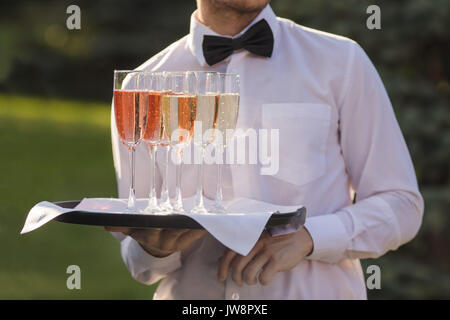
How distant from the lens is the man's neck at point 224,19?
3043mm

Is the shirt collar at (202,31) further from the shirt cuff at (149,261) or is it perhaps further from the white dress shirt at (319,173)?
the shirt cuff at (149,261)

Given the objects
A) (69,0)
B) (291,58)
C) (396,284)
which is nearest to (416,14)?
(396,284)

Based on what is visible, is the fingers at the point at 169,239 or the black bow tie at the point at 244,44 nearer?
the fingers at the point at 169,239

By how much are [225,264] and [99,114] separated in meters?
15.5

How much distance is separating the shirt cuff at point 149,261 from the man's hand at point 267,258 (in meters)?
0.27

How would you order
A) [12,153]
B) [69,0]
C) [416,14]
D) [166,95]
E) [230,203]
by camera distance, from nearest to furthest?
1. [166,95]
2. [230,203]
3. [416,14]
4. [12,153]
5. [69,0]

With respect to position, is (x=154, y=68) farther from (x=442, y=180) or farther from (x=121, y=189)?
(x=442, y=180)

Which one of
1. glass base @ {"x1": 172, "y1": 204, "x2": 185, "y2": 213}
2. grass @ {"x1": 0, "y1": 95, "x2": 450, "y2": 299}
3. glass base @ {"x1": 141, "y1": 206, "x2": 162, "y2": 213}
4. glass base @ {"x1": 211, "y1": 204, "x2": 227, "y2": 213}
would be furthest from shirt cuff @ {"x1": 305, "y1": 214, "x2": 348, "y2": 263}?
grass @ {"x1": 0, "y1": 95, "x2": 450, "y2": 299}

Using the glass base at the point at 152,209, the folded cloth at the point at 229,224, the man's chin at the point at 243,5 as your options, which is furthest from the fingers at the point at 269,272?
the man's chin at the point at 243,5

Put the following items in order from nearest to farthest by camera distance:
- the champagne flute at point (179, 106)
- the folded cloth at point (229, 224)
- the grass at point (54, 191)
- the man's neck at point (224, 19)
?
1. the folded cloth at point (229, 224)
2. the champagne flute at point (179, 106)
3. the man's neck at point (224, 19)
4. the grass at point (54, 191)

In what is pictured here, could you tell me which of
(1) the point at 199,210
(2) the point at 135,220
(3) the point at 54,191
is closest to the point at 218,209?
(1) the point at 199,210

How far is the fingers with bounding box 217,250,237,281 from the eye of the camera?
2.79 meters

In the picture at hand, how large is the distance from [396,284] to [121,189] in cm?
421

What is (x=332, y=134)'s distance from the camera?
Answer: 2.97 metres
